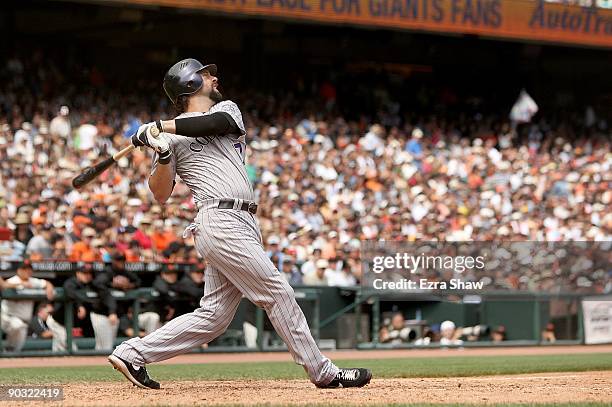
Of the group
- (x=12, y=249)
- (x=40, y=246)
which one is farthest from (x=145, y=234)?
(x=12, y=249)

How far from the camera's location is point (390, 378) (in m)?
8.70

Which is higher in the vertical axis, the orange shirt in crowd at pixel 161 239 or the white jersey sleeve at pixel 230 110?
the white jersey sleeve at pixel 230 110

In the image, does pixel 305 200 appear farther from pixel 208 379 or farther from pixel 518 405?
pixel 518 405

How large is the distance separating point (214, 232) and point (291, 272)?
8.29 m

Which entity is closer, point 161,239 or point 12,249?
point 12,249

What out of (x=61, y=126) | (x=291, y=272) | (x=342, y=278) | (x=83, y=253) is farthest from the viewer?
(x=61, y=126)

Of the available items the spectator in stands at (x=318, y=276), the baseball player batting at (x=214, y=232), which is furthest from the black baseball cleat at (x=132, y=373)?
the spectator in stands at (x=318, y=276)

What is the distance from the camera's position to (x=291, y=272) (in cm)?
1488

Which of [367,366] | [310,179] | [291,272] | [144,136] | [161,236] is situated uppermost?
[144,136]

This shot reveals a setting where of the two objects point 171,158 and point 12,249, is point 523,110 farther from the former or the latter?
point 171,158

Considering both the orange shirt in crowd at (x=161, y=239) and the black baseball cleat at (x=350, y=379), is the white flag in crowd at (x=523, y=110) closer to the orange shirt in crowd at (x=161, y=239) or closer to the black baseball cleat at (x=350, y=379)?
the orange shirt in crowd at (x=161, y=239)

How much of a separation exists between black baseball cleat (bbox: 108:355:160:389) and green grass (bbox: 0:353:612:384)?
150 cm

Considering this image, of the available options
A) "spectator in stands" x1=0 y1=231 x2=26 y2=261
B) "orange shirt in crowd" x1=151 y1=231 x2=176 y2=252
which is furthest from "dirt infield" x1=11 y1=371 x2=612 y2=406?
"orange shirt in crowd" x1=151 y1=231 x2=176 y2=252

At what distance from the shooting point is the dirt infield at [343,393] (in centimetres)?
645
